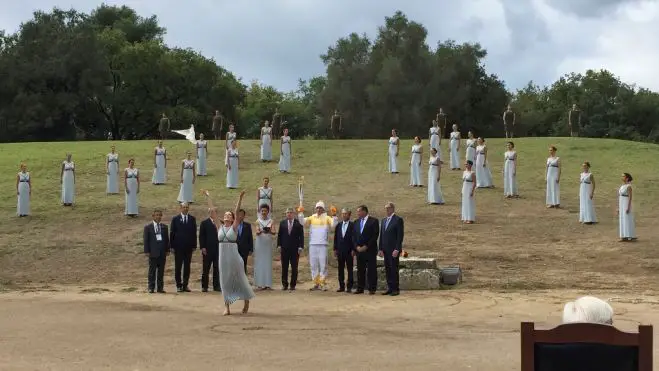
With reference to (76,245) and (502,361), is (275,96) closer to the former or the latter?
(76,245)

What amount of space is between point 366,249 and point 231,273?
463 centimetres

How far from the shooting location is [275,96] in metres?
94.5

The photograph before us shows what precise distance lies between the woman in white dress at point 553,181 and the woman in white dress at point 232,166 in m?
10.6

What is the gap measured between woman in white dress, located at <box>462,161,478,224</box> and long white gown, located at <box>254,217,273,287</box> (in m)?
8.85

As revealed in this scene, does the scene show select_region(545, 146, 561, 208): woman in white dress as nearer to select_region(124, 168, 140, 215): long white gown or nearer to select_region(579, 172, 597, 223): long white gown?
select_region(579, 172, 597, 223): long white gown

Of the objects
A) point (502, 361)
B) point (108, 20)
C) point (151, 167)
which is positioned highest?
point (108, 20)

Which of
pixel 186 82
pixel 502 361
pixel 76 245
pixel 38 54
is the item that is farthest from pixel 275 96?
pixel 502 361

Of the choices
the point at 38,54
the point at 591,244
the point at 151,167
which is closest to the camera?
the point at 591,244

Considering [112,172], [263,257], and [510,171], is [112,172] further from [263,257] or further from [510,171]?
[263,257]

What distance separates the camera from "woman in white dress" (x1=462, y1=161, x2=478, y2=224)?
89.3ft

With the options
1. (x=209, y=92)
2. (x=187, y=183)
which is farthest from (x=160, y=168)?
(x=209, y=92)

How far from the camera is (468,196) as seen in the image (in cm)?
2731

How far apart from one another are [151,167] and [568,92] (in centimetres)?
5131

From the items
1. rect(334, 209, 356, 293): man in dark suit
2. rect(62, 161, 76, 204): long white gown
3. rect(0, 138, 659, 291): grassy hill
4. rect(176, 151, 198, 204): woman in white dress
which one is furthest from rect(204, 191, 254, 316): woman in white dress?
rect(62, 161, 76, 204): long white gown
